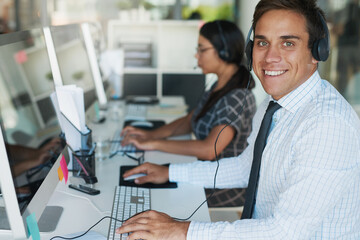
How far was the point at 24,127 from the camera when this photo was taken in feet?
3.67

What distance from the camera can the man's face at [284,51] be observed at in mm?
1159

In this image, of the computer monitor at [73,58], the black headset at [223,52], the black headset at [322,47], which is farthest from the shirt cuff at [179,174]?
the black headset at [223,52]

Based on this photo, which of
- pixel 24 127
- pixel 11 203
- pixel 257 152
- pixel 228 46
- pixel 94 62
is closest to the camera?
pixel 11 203

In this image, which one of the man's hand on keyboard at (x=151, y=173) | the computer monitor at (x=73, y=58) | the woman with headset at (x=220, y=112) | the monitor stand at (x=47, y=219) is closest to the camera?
the monitor stand at (x=47, y=219)

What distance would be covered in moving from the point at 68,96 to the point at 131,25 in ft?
8.69

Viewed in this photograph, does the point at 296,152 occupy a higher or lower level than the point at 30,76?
lower

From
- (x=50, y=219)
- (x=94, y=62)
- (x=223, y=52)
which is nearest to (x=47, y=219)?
(x=50, y=219)

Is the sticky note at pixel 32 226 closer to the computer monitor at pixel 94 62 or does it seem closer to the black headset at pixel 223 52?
the black headset at pixel 223 52

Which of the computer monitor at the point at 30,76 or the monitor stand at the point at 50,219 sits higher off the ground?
the computer monitor at the point at 30,76

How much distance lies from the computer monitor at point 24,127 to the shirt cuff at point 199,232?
372 millimetres

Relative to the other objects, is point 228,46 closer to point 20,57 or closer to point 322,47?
point 322,47

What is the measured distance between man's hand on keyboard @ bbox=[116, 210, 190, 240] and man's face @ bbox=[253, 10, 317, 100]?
0.47 metres

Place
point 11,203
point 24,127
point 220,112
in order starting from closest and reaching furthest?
point 11,203
point 24,127
point 220,112

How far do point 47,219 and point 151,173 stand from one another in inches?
17.2
